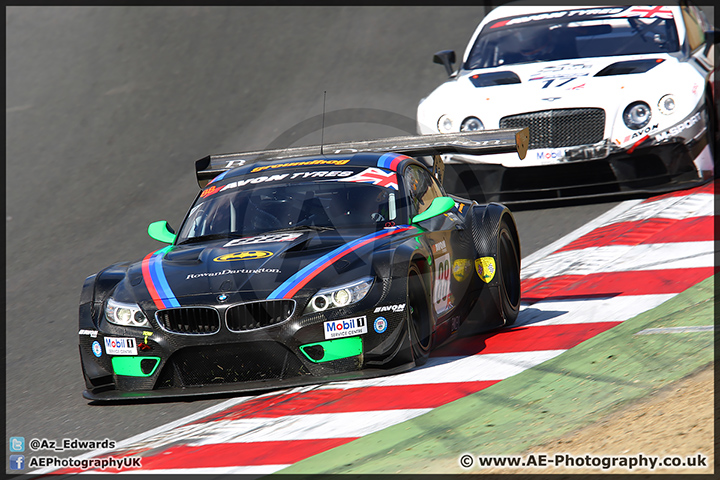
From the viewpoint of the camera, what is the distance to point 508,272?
22.4 feet

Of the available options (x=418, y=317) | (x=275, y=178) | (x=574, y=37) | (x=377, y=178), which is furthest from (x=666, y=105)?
(x=418, y=317)

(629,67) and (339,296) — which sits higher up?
(629,67)

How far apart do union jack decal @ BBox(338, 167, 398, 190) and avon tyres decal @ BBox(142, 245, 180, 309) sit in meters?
1.32

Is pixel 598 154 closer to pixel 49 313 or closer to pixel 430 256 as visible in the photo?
pixel 430 256

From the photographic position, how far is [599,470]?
3617 mm

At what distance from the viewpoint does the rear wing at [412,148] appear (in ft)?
23.0

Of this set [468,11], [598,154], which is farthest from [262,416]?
[468,11]

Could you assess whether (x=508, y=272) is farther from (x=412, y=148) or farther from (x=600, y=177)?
(x=600, y=177)

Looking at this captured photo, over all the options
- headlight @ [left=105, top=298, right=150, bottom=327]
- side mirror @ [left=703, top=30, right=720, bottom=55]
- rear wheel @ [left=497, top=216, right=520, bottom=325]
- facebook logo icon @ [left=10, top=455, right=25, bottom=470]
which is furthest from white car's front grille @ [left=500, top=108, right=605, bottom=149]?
facebook logo icon @ [left=10, top=455, right=25, bottom=470]

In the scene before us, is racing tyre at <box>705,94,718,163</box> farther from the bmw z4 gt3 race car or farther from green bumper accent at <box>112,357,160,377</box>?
green bumper accent at <box>112,357,160,377</box>

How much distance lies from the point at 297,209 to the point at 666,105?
4808mm

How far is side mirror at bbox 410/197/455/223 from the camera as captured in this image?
5949mm

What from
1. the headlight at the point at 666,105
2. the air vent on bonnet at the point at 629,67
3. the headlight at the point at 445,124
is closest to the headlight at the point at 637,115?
the headlight at the point at 666,105

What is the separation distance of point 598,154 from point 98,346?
18.6 feet
